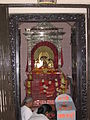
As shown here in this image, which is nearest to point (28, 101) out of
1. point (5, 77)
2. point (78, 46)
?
point (5, 77)

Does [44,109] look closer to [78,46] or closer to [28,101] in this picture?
[28,101]

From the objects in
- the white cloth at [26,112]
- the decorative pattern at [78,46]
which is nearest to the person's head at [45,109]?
the white cloth at [26,112]

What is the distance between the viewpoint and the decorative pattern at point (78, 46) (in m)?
1.93

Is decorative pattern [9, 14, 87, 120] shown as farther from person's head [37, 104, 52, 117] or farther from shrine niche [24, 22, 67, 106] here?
person's head [37, 104, 52, 117]

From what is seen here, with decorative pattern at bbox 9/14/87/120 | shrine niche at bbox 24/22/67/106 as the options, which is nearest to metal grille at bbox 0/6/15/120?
decorative pattern at bbox 9/14/87/120

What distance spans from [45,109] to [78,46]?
808 mm

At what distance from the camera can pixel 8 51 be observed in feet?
6.15

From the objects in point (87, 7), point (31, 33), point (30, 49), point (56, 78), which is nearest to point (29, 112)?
point (56, 78)

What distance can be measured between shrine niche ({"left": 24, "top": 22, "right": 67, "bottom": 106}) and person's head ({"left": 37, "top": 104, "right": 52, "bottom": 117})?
0.16 ft

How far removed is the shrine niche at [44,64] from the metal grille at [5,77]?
0.21 metres

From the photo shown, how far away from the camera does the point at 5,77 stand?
188 cm

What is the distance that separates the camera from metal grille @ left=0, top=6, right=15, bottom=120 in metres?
1.86

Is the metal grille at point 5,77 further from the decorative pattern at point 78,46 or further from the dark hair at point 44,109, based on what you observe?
the dark hair at point 44,109

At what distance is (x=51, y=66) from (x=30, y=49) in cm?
30
